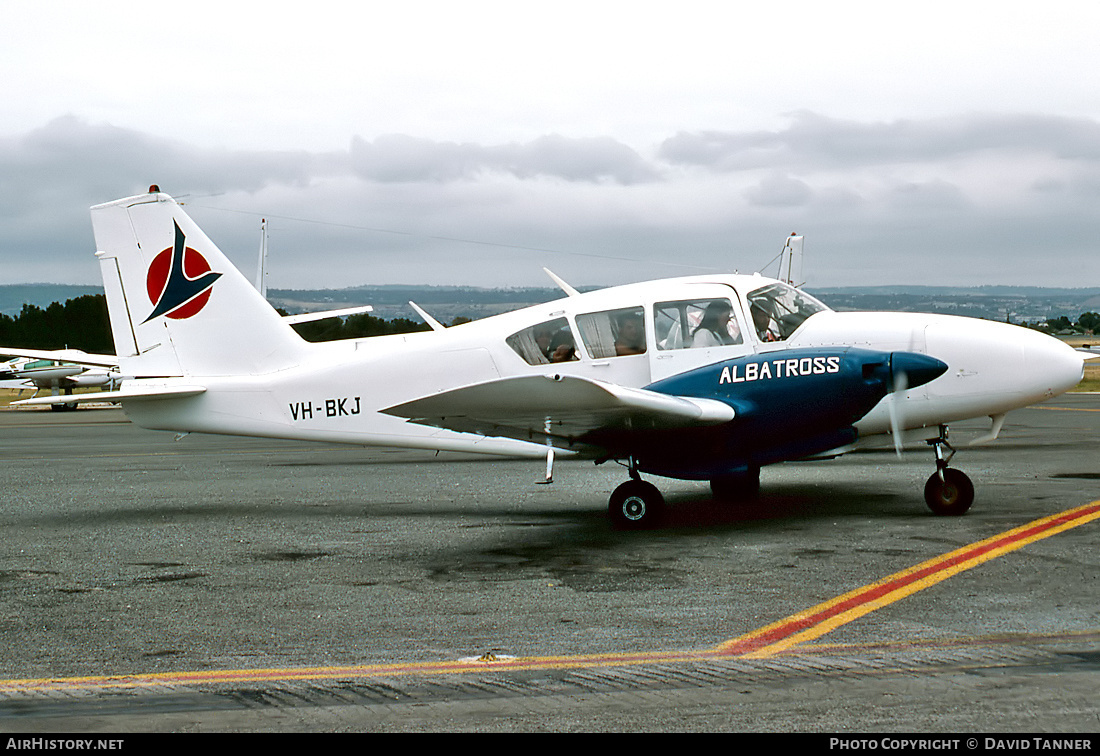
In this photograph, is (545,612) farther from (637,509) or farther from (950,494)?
(950,494)

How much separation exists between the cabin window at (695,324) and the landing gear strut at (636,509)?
158cm

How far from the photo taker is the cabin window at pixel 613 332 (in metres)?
10.9

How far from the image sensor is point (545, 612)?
22.5 ft

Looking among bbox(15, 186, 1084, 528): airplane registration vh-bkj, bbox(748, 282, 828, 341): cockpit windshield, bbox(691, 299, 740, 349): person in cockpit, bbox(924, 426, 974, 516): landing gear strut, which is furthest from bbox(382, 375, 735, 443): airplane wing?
bbox(924, 426, 974, 516): landing gear strut

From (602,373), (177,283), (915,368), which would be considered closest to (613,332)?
(602,373)

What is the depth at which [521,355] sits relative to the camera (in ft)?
36.7

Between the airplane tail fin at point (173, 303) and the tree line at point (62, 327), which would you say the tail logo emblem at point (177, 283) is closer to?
the airplane tail fin at point (173, 303)

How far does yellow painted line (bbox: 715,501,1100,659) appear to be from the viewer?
19.3 ft

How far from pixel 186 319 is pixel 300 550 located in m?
4.28

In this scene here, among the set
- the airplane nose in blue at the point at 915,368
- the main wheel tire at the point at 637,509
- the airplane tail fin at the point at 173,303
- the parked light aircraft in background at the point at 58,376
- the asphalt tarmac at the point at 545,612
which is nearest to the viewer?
the asphalt tarmac at the point at 545,612

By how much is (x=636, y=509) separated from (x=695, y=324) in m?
2.02

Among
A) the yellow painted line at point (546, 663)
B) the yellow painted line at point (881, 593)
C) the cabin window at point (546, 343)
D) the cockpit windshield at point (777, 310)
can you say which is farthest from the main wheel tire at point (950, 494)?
the cabin window at point (546, 343)

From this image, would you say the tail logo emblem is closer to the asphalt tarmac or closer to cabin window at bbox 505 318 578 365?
the asphalt tarmac

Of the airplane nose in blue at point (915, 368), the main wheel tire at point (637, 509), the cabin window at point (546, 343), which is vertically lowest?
the main wheel tire at point (637, 509)
